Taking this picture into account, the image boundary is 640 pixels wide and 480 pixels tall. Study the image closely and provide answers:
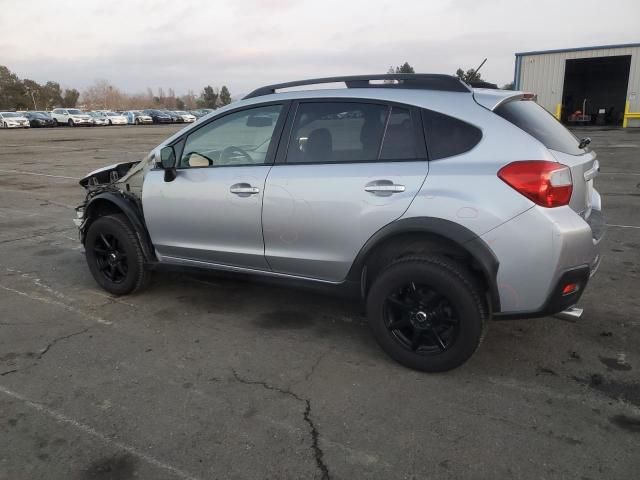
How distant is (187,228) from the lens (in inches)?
159

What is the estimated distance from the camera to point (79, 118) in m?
46.2

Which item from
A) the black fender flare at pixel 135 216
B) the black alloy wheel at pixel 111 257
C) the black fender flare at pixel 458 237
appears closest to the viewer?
the black fender flare at pixel 458 237

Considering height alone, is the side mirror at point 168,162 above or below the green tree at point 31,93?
→ below

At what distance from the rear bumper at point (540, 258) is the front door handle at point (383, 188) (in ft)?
1.95

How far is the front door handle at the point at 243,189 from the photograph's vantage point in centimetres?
363

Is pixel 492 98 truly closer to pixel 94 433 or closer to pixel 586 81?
pixel 94 433

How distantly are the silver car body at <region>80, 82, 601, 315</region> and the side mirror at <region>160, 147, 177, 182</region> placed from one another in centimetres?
6

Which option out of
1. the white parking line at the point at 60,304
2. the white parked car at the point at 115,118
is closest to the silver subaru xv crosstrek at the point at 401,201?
the white parking line at the point at 60,304

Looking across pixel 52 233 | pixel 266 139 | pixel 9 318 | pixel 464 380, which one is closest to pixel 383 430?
pixel 464 380

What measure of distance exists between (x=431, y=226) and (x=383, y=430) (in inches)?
46.4

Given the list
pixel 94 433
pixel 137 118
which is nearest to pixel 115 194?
pixel 94 433

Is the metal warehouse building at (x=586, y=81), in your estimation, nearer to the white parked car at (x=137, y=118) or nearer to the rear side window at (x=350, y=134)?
the rear side window at (x=350, y=134)

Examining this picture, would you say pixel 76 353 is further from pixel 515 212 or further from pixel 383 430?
pixel 515 212

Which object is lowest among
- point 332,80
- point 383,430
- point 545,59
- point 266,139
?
point 383,430
